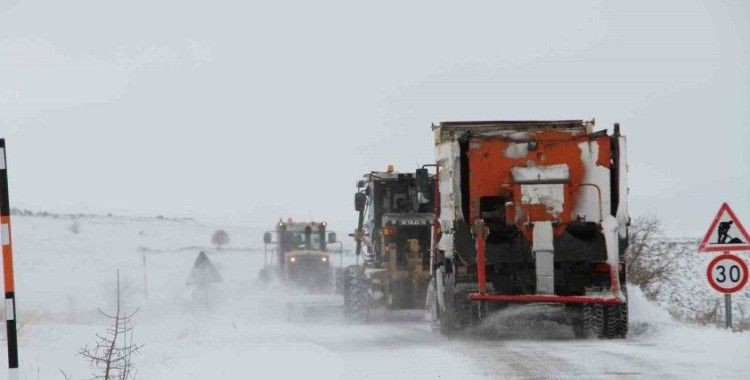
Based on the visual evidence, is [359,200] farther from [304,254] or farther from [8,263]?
[8,263]

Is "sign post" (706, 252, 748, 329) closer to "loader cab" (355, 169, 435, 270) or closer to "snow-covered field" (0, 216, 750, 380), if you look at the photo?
"snow-covered field" (0, 216, 750, 380)

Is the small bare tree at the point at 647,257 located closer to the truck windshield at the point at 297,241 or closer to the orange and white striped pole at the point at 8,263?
the truck windshield at the point at 297,241

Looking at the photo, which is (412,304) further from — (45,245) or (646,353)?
(45,245)

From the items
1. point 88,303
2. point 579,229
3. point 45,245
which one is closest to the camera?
point 579,229

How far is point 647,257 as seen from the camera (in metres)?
28.2

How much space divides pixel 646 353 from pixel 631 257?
43.5ft

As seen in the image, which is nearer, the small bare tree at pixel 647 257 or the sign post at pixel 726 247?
the sign post at pixel 726 247

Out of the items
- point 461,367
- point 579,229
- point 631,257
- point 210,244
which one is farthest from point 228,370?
point 210,244

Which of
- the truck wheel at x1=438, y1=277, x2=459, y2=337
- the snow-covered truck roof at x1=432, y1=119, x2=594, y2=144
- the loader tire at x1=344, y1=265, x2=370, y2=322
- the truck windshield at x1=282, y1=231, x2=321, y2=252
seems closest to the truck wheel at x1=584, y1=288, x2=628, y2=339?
the truck wheel at x1=438, y1=277, x2=459, y2=337

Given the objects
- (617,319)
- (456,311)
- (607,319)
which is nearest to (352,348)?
(456,311)

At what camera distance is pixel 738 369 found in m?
11.9

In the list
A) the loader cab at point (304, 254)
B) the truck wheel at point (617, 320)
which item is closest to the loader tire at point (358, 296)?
the truck wheel at point (617, 320)

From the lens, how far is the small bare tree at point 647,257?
27219 mm

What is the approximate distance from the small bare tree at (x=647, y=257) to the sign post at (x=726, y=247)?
10.1 meters
